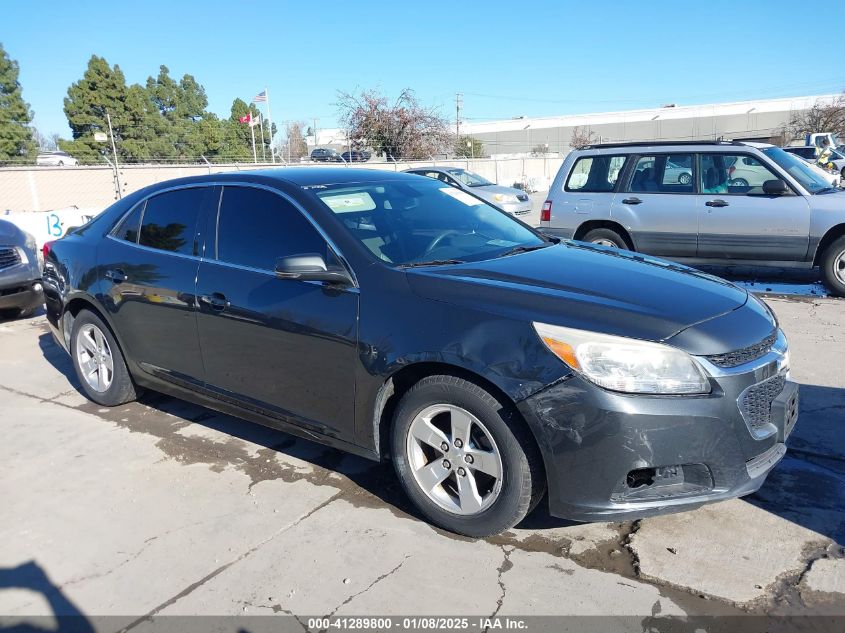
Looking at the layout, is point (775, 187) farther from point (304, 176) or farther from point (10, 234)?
A: point (10, 234)

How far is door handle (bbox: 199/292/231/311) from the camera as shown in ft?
12.9

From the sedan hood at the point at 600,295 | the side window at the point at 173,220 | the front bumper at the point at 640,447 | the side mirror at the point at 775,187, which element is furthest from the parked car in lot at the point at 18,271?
the side mirror at the point at 775,187

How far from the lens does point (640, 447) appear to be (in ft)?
8.92

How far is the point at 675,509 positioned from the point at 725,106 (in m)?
Answer: 76.6

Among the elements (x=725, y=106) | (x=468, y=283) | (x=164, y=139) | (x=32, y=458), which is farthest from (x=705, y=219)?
(x=725, y=106)

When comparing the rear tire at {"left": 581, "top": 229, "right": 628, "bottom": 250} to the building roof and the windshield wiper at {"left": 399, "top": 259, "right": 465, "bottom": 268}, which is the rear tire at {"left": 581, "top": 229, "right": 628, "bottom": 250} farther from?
the building roof

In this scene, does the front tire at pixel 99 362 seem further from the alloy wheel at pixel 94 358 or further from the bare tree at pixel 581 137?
the bare tree at pixel 581 137

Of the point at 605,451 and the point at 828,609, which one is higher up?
the point at 605,451

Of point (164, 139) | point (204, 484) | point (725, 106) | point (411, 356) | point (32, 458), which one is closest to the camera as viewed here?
point (411, 356)

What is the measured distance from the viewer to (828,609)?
2631 mm

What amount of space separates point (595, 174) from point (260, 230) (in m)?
6.31

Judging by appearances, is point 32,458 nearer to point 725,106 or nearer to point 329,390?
point 329,390

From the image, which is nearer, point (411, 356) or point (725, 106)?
point (411, 356)

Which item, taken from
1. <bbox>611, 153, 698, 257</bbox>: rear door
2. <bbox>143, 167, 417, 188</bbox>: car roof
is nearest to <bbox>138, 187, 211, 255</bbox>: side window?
<bbox>143, 167, 417, 188</bbox>: car roof
